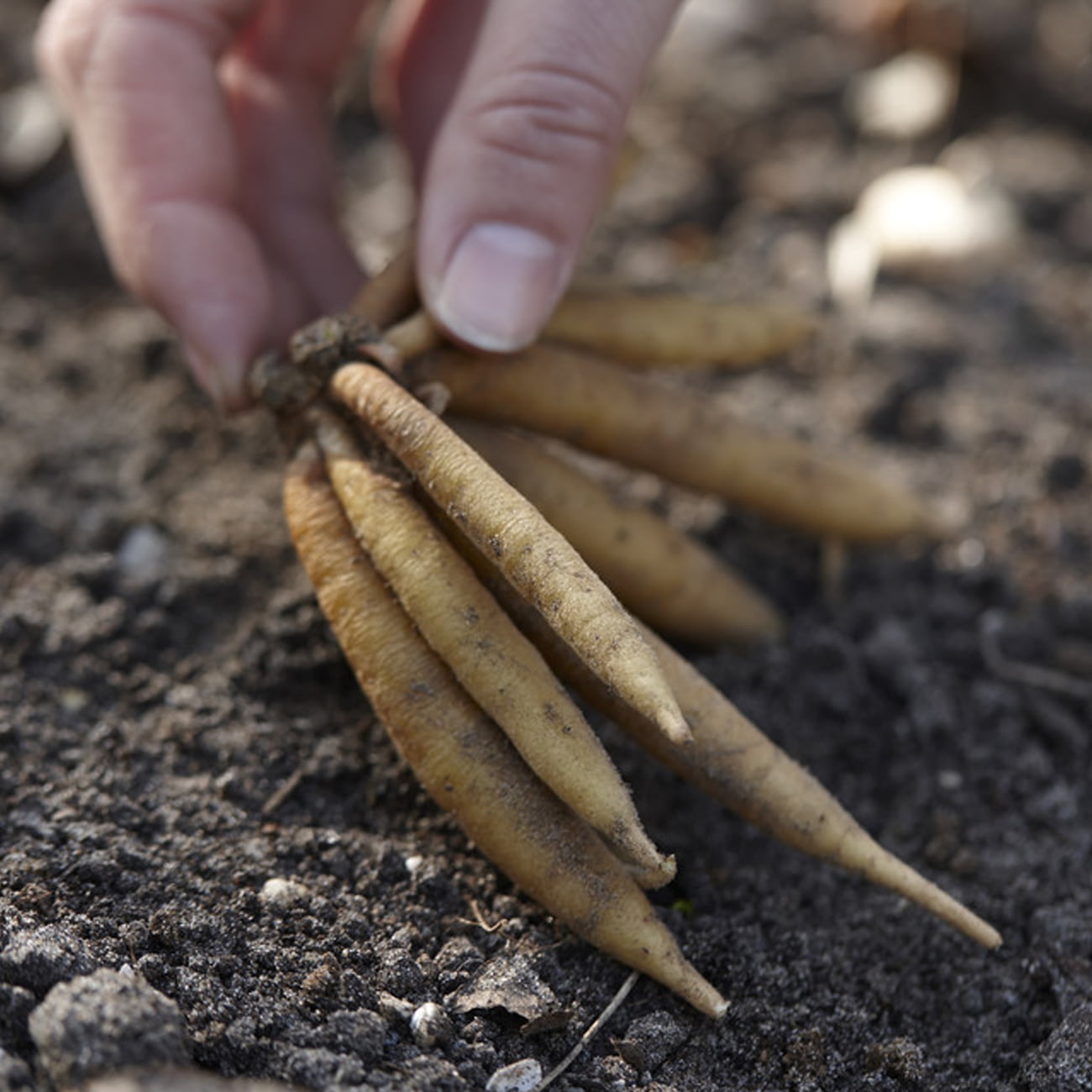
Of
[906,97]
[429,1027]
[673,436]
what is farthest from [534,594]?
[906,97]

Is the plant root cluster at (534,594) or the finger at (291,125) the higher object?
the finger at (291,125)

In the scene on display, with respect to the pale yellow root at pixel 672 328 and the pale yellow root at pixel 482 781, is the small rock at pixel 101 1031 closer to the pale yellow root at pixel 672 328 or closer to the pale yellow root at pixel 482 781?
the pale yellow root at pixel 482 781

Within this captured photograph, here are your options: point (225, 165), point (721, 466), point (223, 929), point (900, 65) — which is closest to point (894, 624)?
point (721, 466)

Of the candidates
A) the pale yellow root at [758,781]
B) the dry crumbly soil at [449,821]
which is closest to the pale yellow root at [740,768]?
the pale yellow root at [758,781]

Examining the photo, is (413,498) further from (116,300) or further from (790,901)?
(116,300)

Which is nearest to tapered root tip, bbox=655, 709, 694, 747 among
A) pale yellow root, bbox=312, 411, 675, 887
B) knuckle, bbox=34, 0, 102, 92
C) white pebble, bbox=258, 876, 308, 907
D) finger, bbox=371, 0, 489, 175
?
pale yellow root, bbox=312, 411, 675, 887

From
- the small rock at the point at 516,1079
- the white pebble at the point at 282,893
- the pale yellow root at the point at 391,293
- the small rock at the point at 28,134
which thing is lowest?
the small rock at the point at 516,1079

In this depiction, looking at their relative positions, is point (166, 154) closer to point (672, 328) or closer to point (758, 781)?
point (672, 328)
